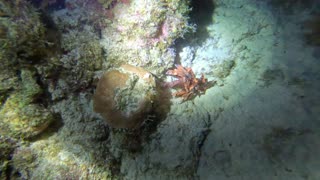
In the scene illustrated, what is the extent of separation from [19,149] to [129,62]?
1918 millimetres

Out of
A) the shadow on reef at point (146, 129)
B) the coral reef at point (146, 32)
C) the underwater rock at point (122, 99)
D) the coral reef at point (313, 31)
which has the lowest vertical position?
the shadow on reef at point (146, 129)

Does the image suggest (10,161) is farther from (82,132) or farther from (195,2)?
(195,2)

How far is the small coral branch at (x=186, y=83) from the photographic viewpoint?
3.99 metres

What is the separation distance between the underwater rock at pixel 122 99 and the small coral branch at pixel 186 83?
2.36ft

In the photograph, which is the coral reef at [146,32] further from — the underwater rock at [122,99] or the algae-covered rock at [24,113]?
the algae-covered rock at [24,113]

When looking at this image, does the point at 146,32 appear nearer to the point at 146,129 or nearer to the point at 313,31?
the point at 146,129

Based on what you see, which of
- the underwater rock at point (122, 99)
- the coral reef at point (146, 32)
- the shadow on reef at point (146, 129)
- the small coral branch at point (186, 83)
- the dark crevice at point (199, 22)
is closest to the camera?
the underwater rock at point (122, 99)

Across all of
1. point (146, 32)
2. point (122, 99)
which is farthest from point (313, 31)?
point (122, 99)

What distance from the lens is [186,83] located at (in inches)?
158

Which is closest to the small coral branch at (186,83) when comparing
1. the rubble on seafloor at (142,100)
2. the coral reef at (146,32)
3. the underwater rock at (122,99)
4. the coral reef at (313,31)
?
the rubble on seafloor at (142,100)

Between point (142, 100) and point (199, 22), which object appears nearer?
point (142, 100)

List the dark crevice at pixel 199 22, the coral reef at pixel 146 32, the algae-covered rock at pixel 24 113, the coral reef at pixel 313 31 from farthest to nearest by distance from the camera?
1. the dark crevice at pixel 199 22
2. the coral reef at pixel 313 31
3. the coral reef at pixel 146 32
4. the algae-covered rock at pixel 24 113

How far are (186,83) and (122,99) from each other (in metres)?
1.18

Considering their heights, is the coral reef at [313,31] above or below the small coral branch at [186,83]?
above
